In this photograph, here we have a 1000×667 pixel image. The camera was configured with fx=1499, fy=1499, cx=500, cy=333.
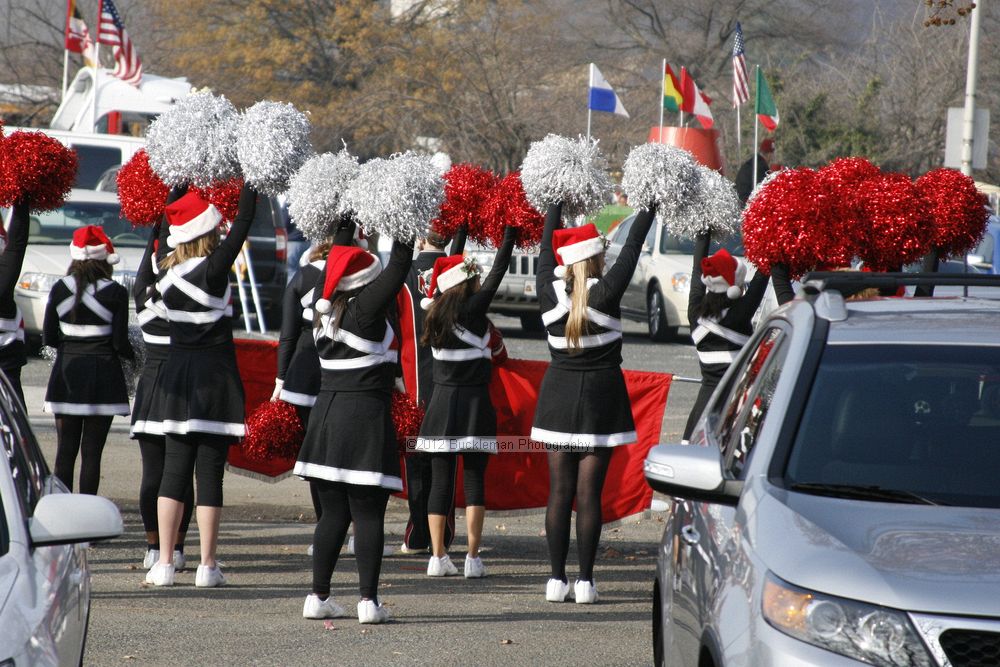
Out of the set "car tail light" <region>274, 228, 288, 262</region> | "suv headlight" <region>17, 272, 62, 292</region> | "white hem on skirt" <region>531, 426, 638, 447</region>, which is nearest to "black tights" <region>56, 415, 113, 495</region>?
"white hem on skirt" <region>531, 426, 638, 447</region>

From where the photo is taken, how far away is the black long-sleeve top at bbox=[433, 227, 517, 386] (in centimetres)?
765

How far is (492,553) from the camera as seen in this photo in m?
8.67

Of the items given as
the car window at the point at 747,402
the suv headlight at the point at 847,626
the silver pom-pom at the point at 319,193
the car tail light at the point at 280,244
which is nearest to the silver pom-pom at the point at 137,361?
the silver pom-pom at the point at 319,193

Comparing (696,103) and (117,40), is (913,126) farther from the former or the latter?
(117,40)

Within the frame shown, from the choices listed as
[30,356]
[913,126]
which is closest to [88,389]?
[30,356]

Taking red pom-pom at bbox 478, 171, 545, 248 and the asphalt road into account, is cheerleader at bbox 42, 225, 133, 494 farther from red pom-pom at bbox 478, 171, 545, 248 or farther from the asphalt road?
red pom-pom at bbox 478, 171, 545, 248

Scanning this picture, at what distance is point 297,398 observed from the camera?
803cm

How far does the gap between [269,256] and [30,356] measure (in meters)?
3.76

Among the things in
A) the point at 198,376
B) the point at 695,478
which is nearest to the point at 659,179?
the point at 198,376

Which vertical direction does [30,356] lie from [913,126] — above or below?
below

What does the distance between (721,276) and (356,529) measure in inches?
107

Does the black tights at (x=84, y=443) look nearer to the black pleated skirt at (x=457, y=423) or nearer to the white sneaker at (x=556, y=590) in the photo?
the black pleated skirt at (x=457, y=423)

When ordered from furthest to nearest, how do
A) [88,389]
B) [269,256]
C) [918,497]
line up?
1. [269,256]
2. [88,389]
3. [918,497]

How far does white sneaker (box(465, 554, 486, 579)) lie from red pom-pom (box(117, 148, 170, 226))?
267 centimetres
